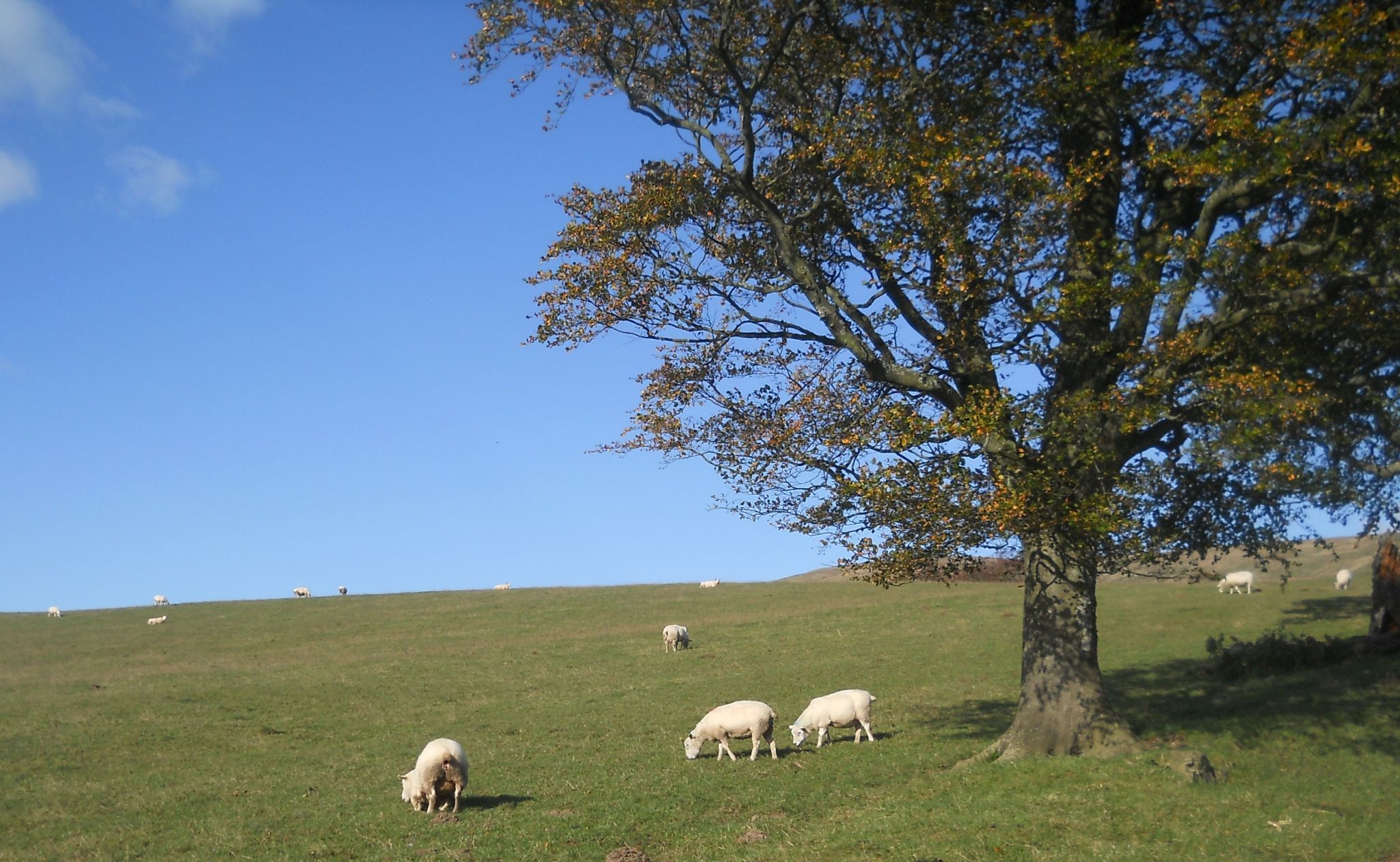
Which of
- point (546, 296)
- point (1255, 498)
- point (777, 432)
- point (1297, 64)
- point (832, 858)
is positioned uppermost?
point (1297, 64)

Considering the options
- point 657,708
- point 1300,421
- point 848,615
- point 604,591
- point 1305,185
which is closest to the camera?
point 1300,421

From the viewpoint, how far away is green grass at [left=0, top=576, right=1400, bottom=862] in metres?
16.2

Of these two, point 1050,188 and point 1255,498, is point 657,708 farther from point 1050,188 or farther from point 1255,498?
point 1050,188

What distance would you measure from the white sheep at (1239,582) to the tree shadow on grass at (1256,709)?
2305 cm

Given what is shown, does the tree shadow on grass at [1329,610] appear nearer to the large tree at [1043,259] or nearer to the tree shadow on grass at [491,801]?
the large tree at [1043,259]

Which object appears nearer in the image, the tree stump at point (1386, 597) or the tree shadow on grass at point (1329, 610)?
the tree stump at point (1386, 597)

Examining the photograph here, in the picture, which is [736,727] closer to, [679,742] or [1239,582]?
[679,742]

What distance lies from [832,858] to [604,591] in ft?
198

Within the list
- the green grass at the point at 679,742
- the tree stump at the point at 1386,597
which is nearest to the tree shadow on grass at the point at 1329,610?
the green grass at the point at 679,742

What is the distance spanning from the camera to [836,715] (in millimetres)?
24891

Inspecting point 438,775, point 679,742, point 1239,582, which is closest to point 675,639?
point 679,742

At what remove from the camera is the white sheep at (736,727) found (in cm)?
2364

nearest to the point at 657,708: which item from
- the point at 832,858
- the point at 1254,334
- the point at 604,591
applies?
the point at 832,858

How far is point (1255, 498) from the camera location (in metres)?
20.5
